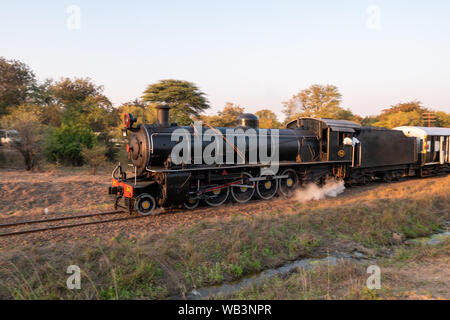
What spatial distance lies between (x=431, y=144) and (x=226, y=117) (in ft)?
71.3

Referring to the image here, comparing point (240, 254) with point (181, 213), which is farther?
point (181, 213)

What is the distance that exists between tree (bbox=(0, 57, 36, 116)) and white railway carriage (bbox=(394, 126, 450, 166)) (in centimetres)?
3463

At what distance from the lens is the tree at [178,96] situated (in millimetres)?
25516

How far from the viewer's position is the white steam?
12.3 m

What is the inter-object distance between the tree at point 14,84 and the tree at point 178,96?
14.7 m

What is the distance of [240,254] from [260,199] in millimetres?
5406

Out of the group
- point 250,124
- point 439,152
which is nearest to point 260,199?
point 250,124

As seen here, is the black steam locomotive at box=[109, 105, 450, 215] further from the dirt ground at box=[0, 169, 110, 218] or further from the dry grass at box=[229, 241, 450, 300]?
the dry grass at box=[229, 241, 450, 300]

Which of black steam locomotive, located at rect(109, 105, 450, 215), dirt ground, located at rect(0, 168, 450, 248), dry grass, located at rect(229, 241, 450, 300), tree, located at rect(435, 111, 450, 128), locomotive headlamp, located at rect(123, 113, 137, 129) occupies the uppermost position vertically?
tree, located at rect(435, 111, 450, 128)

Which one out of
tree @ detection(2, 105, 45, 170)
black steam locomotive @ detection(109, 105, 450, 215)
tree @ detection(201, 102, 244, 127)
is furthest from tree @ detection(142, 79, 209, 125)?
black steam locomotive @ detection(109, 105, 450, 215)

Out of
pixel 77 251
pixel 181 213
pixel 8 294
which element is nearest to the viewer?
pixel 8 294

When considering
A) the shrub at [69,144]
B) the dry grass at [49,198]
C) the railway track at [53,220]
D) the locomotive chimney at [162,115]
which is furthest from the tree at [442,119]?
the railway track at [53,220]

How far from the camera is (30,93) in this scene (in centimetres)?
3247
